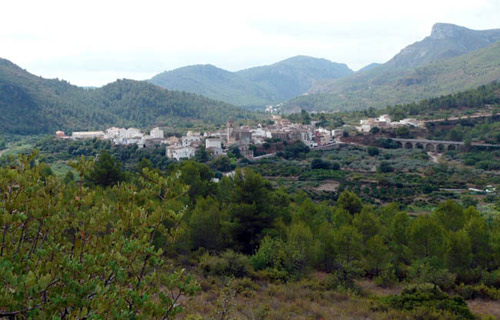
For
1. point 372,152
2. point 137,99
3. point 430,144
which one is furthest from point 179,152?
point 137,99

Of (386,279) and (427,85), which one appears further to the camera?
(427,85)

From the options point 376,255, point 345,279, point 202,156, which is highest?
point 376,255

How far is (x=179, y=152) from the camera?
1743 inches

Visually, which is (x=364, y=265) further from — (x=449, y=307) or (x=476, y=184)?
(x=476, y=184)

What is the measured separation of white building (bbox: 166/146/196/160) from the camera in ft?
144

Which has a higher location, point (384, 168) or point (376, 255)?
point (376, 255)

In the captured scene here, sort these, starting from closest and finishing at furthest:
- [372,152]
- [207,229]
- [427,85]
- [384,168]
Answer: [207,229] < [384,168] < [372,152] < [427,85]

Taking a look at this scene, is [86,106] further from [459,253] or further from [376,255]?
[459,253]

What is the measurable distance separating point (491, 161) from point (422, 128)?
1689 centimetres

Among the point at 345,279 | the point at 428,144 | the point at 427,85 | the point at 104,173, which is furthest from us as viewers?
the point at 427,85

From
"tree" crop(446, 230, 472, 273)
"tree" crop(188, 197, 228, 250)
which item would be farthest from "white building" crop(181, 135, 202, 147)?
Result: "tree" crop(446, 230, 472, 273)

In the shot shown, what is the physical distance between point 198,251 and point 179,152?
33.9 metres

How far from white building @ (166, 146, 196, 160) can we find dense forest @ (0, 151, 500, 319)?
27162 mm

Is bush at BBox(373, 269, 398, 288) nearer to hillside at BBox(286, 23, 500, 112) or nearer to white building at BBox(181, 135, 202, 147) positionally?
white building at BBox(181, 135, 202, 147)
